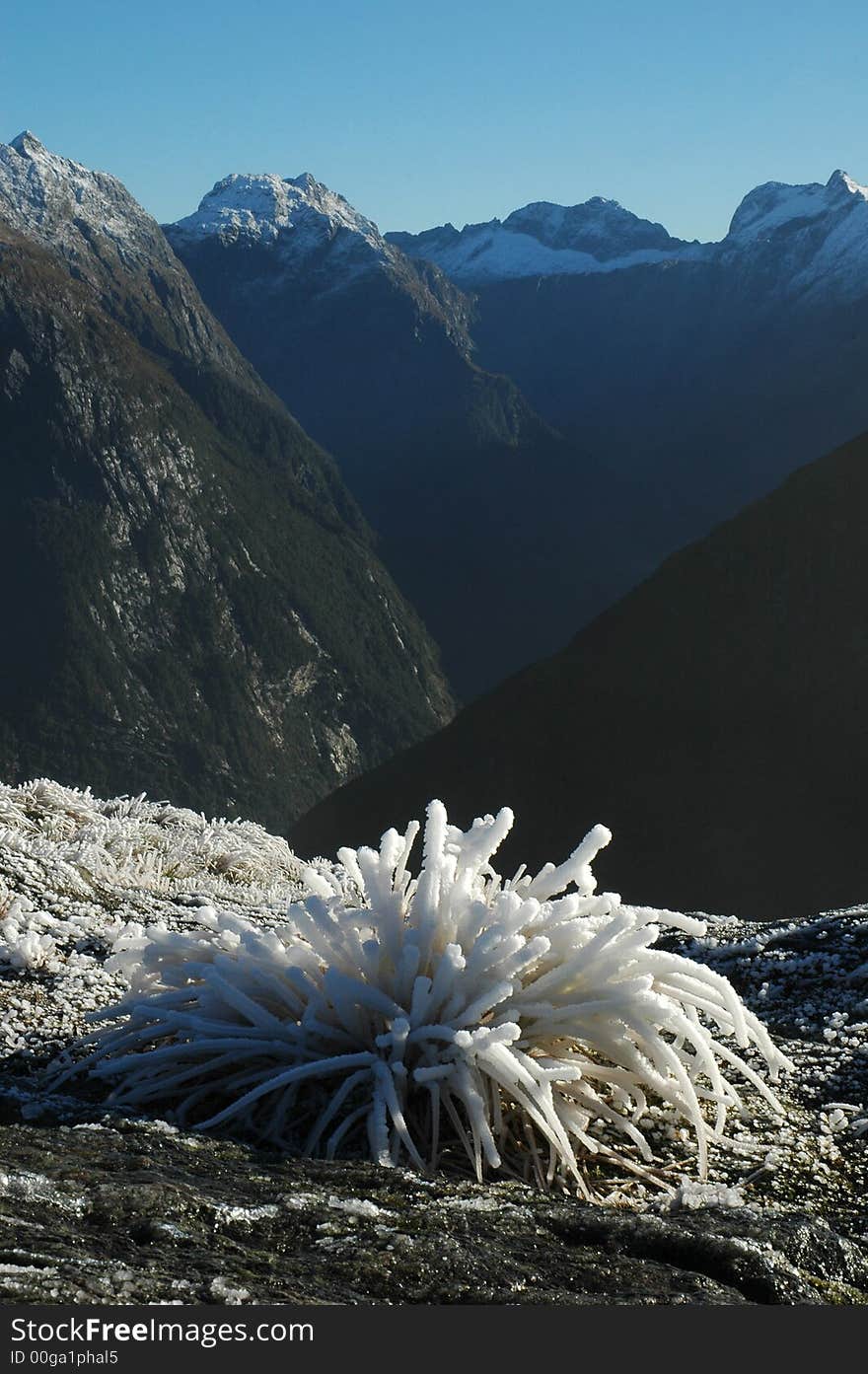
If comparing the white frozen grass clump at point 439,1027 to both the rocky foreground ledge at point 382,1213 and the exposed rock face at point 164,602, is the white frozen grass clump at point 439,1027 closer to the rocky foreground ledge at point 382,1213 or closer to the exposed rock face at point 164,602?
the rocky foreground ledge at point 382,1213

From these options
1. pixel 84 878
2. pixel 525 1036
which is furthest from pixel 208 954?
pixel 84 878

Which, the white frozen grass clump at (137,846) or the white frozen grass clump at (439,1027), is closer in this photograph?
the white frozen grass clump at (439,1027)

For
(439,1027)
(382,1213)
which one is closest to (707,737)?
(439,1027)

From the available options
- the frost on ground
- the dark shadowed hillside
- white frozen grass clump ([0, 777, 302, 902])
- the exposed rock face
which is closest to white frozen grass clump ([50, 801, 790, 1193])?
the frost on ground

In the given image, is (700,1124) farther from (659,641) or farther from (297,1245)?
(659,641)

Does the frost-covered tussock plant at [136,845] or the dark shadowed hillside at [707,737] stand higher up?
the dark shadowed hillside at [707,737]

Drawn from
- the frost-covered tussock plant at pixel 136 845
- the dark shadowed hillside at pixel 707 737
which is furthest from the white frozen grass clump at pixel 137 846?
the dark shadowed hillside at pixel 707 737

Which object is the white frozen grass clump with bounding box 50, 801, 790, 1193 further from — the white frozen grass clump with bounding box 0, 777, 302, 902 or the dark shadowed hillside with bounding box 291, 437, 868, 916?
the dark shadowed hillside with bounding box 291, 437, 868, 916
